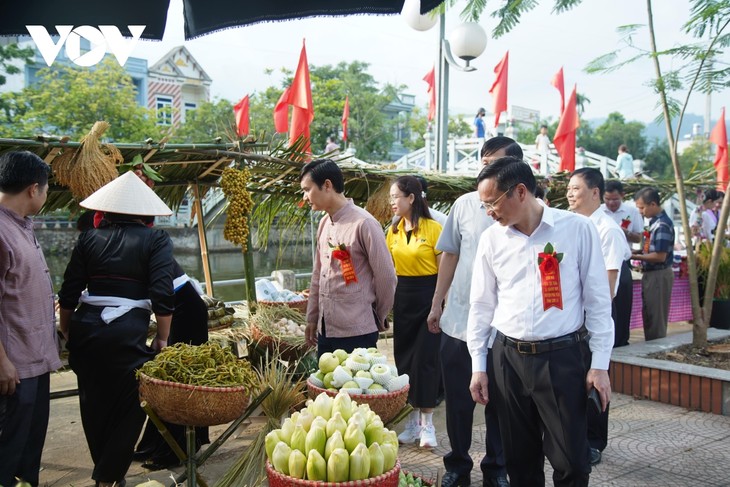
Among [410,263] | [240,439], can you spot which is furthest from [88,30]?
[240,439]

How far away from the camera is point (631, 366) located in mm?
5922

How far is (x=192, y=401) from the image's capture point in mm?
2766

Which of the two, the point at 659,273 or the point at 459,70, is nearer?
the point at 659,273

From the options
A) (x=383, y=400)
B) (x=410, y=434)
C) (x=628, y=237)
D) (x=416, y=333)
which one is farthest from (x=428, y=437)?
(x=628, y=237)

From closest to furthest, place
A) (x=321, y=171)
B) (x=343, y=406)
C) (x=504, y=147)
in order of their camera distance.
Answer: (x=343, y=406), (x=504, y=147), (x=321, y=171)

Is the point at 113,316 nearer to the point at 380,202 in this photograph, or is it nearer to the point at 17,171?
the point at 17,171

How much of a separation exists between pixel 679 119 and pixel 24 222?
5.47 meters

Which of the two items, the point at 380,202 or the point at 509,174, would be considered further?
the point at 380,202

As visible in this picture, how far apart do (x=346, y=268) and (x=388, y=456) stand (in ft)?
5.94

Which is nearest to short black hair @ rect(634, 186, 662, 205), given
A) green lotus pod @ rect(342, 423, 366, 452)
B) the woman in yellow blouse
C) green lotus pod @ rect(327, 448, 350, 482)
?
the woman in yellow blouse

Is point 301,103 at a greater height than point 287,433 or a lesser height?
greater

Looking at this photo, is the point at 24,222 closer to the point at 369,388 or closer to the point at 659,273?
the point at 369,388

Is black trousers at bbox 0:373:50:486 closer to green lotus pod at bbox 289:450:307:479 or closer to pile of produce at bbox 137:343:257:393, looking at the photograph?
pile of produce at bbox 137:343:257:393

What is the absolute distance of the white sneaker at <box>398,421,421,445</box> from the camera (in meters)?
4.62
